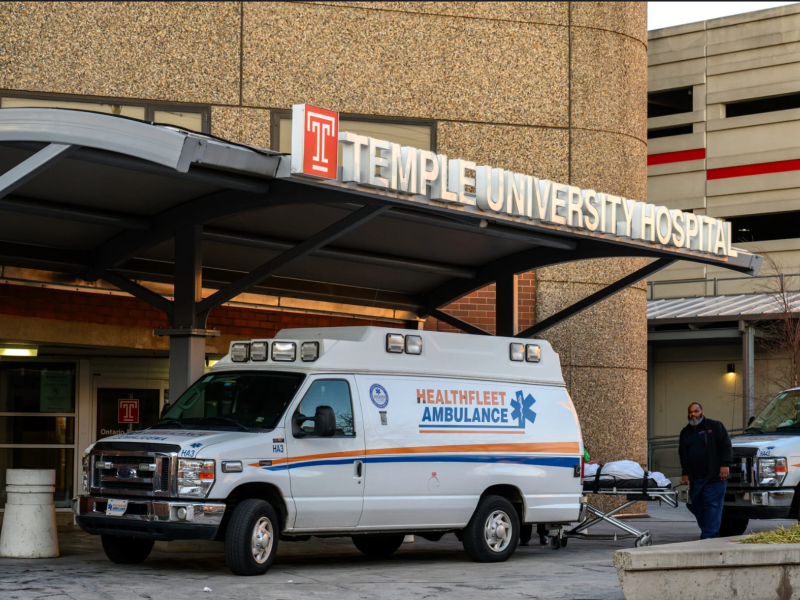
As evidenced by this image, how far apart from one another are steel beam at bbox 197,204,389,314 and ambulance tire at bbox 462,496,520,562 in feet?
11.4

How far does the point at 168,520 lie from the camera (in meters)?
11.4

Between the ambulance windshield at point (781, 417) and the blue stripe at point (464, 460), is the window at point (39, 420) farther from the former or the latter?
the ambulance windshield at point (781, 417)

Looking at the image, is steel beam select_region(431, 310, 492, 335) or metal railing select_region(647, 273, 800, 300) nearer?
steel beam select_region(431, 310, 492, 335)

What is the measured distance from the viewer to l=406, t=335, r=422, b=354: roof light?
13.5 meters

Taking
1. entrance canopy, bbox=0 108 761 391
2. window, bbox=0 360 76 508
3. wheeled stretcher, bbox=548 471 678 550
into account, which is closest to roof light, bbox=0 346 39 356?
window, bbox=0 360 76 508

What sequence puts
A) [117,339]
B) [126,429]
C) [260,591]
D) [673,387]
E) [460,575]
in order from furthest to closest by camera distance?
[673,387] < [126,429] < [117,339] < [460,575] < [260,591]

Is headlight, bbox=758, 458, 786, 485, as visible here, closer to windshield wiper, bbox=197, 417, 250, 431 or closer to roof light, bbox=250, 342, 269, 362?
roof light, bbox=250, 342, 269, 362

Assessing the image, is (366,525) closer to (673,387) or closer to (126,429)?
(126,429)

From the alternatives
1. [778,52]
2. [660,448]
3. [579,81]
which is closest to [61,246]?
[579,81]

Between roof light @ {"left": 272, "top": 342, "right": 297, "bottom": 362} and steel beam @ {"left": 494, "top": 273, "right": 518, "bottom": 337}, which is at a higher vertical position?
steel beam @ {"left": 494, "top": 273, "right": 518, "bottom": 337}

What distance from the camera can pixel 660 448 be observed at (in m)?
36.0

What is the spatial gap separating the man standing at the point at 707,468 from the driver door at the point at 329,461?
14.7 feet

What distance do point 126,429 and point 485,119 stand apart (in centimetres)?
745

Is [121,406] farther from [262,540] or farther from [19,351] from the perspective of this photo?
[262,540]
